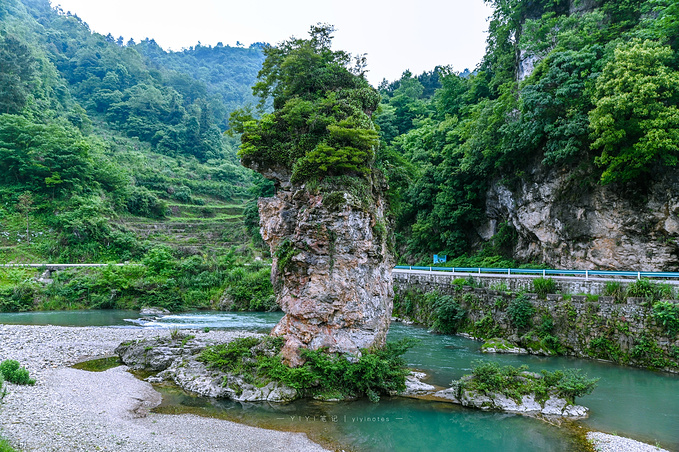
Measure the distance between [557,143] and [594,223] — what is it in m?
4.90

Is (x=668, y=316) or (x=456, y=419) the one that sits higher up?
(x=668, y=316)

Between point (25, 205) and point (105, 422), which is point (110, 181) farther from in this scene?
point (105, 422)

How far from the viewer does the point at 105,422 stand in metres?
10.2

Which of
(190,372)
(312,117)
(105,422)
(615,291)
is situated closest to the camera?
(105,422)

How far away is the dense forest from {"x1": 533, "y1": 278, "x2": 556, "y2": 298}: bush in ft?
20.2

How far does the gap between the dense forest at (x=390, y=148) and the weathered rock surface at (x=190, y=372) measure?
27.0 feet

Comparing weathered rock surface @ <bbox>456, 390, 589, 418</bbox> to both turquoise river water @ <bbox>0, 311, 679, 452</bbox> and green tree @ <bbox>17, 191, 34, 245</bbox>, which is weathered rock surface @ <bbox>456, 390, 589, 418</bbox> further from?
green tree @ <bbox>17, 191, 34, 245</bbox>

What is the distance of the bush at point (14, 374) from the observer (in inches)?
468

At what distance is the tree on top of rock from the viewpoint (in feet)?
45.9

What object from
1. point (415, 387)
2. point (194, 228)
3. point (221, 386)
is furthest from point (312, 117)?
point (194, 228)

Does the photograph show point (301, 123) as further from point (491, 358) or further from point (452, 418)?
point (491, 358)

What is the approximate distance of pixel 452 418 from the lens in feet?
38.5

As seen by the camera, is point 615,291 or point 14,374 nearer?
point 14,374

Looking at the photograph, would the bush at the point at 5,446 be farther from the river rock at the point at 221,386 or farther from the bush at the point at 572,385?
the bush at the point at 572,385
